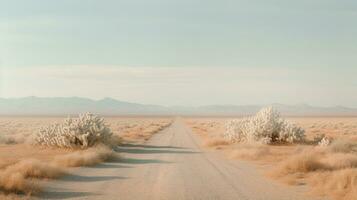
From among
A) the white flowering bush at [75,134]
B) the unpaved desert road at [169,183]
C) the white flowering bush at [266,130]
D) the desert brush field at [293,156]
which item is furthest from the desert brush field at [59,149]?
the white flowering bush at [266,130]

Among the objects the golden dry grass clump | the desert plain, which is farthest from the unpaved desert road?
the golden dry grass clump

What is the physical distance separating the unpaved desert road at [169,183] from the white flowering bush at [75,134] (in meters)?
9.83

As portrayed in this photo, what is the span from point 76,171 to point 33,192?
6247 mm

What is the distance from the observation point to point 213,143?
3838cm

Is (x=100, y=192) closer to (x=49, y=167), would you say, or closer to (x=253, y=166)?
(x=49, y=167)

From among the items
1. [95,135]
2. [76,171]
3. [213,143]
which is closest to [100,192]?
[76,171]

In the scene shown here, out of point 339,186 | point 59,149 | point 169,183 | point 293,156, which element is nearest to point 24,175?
point 169,183

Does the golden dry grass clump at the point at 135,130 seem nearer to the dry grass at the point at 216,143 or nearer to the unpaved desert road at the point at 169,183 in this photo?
the dry grass at the point at 216,143

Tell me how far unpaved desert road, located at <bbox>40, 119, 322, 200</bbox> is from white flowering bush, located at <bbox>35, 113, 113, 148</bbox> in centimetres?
983

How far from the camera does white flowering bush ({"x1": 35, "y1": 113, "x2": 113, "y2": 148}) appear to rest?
109ft

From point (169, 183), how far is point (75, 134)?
1712cm

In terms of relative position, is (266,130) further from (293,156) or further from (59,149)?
(293,156)

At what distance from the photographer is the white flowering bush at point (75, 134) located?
109ft

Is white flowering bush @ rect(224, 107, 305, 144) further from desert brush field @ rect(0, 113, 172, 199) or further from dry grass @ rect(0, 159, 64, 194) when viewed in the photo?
dry grass @ rect(0, 159, 64, 194)
